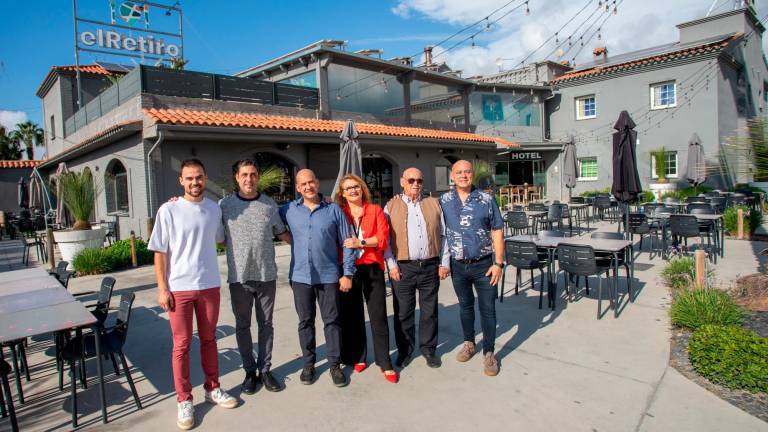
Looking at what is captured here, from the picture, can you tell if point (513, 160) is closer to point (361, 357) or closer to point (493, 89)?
point (493, 89)

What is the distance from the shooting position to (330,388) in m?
3.80

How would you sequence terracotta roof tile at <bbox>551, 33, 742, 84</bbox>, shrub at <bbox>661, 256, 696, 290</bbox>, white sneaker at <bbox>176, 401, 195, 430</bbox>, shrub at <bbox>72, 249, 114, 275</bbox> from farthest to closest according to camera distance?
terracotta roof tile at <bbox>551, 33, 742, 84</bbox> → shrub at <bbox>72, 249, 114, 275</bbox> → shrub at <bbox>661, 256, 696, 290</bbox> → white sneaker at <bbox>176, 401, 195, 430</bbox>

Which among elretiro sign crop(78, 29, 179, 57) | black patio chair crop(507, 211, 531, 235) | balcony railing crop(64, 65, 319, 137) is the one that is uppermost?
elretiro sign crop(78, 29, 179, 57)

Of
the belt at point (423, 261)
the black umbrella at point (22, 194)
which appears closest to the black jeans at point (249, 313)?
the belt at point (423, 261)

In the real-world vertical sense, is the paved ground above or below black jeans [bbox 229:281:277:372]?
below

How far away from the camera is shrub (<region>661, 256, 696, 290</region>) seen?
6.60 meters

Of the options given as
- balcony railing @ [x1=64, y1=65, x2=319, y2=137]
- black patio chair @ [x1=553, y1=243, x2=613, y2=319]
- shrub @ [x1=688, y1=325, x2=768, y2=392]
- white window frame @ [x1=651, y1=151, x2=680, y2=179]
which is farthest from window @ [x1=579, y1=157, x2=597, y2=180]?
shrub @ [x1=688, y1=325, x2=768, y2=392]

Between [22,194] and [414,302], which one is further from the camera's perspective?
[22,194]

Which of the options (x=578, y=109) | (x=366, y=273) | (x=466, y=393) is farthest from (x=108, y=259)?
(x=578, y=109)

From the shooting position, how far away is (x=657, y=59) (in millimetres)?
21188

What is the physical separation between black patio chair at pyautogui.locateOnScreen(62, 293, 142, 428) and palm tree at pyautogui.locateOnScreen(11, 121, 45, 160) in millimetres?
42383

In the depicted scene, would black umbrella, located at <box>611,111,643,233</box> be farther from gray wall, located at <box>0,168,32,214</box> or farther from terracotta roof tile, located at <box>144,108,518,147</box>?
gray wall, located at <box>0,168,32,214</box>

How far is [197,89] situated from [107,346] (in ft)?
33.4

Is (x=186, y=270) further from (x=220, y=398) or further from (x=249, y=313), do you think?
(x=220, y=398)
